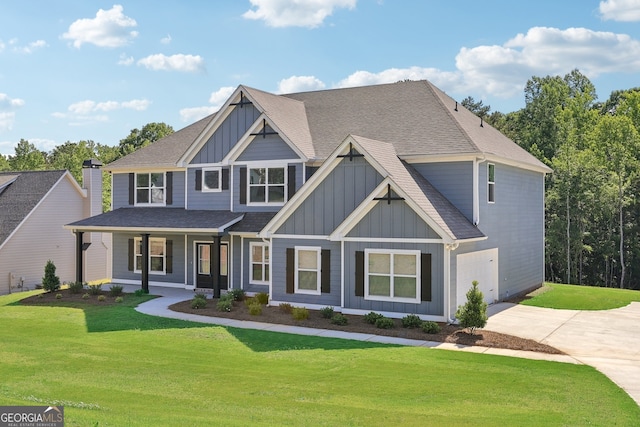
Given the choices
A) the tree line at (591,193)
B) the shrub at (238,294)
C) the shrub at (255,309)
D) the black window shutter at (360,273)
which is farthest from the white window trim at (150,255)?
the tree line at (591,193)

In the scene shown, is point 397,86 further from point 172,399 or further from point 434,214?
point 172,399

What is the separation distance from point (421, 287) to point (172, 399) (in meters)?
10.2

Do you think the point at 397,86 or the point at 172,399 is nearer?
the point at 172,399

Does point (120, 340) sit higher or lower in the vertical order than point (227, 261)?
lower

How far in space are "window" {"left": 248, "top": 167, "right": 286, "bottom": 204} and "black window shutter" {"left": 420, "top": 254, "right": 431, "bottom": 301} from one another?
26.3ft

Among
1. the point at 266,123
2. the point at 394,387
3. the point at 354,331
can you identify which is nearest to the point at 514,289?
the point at 354,331

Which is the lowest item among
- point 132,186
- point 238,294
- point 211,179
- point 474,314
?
point 238,294

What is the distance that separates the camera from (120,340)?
16906 millimetres

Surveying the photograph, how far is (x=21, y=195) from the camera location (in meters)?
33.8

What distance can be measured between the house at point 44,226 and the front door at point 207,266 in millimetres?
7747

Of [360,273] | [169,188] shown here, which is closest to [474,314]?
[360,273]

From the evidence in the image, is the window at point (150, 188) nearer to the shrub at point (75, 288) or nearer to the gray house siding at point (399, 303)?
the shrub at point (75, 288)

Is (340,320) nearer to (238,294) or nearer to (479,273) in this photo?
(238,294)

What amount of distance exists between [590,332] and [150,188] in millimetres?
20450
